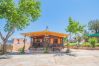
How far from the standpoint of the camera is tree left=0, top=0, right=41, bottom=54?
24359 mm

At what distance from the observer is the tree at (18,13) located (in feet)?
79.9

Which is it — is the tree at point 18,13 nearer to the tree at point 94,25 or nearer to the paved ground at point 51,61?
the paved ground at point 51,61

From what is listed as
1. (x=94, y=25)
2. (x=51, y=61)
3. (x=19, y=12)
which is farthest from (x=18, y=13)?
(x=94, y=25)

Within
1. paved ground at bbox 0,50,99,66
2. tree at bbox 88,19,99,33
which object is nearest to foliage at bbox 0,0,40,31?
paved ground at bbox 0,50,99,66

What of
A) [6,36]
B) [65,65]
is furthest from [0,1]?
[65,65]

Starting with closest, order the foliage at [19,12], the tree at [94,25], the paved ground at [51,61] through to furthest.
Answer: the paved ground at [51,61] < the foliage at [19,12] < the tree at [94,25]

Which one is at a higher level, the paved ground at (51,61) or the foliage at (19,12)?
the foliage at (19,12)

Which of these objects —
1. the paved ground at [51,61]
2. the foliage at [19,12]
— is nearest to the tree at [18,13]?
the foliage at [19,12]

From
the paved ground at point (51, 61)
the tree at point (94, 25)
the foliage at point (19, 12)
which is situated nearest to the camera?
the paved ground at point (51, 61)

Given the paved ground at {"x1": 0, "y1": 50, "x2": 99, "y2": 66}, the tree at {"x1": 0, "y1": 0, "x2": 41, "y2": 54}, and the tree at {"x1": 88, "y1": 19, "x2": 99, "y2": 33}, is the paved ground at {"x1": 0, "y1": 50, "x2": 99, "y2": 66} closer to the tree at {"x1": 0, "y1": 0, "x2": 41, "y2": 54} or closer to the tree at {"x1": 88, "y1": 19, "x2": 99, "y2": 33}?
the tree at {"x1": 0, "y1": 0, "x2": 41, "y2": 54}

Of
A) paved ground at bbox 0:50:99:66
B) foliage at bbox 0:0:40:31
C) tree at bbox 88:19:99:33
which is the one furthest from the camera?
tree at bbox 88:19:99:33

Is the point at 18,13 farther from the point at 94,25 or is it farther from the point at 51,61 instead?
the point at 94,25

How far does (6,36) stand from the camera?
26656mm

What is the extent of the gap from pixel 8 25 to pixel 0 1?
3.76 metres
